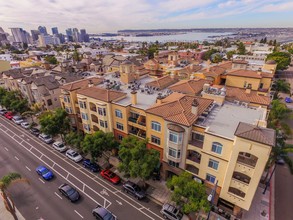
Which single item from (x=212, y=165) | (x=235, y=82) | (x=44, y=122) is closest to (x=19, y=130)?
(x=44, y=122)

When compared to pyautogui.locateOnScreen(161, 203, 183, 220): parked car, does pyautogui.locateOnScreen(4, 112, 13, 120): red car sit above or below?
below

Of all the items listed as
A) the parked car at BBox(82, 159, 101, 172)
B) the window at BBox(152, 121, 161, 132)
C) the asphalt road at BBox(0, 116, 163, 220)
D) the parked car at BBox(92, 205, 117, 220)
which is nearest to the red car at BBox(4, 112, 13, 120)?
the asphalt road at BBox(0, 116, 163, 220)

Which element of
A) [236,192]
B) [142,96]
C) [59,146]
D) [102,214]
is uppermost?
[142,96]

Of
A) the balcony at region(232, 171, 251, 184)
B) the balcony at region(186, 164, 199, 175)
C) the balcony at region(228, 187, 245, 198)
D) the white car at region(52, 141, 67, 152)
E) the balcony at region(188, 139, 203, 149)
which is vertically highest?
the balcony at region(188, 139, 203, 149)

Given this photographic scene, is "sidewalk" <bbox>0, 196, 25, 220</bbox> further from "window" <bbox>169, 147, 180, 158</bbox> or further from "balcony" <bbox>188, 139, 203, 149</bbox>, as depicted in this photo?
"balcony" <bbox>188, 139, 203, 149</bbox>

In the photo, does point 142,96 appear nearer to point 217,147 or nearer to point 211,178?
point 217,147

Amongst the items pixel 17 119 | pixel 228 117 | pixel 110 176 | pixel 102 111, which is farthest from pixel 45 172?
pixel 228 117

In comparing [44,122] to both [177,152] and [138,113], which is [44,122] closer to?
[138,113]
